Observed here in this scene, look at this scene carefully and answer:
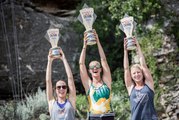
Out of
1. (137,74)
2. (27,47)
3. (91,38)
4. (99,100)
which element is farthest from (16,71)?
(137,74)

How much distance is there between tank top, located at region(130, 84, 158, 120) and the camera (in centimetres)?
449

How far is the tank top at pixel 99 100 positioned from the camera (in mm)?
4691

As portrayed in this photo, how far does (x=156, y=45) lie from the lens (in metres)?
8.27

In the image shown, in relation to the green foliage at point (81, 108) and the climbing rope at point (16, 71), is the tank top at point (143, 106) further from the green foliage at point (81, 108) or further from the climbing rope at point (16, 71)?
the climbing rope at point (16, 71)

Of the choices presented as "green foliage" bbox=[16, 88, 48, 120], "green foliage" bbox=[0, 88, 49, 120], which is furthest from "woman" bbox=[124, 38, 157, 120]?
"green foliage" bbox=[16, 88, 48, 120]

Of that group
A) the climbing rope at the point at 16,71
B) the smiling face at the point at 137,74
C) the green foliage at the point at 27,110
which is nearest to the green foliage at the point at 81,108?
the green foliage at the point at 27,110

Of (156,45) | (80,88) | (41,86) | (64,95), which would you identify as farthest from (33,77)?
(64,95)

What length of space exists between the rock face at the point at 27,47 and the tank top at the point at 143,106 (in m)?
5.15

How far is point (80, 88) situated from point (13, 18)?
2591 millimetres

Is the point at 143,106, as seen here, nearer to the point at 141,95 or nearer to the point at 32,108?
the point at 141,95

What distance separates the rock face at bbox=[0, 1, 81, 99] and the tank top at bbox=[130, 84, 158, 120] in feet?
16.9

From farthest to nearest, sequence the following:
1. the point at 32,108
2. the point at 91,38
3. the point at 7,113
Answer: the point at 32,108
the point at 7,113
the point at 91,38

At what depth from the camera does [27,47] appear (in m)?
10.0

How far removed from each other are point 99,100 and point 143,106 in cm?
54
